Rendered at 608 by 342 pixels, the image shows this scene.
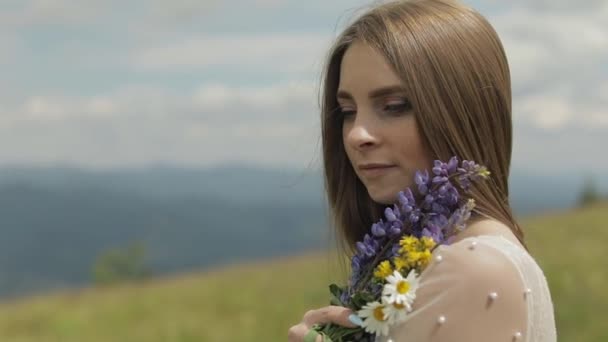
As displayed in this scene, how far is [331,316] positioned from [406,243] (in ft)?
1.17

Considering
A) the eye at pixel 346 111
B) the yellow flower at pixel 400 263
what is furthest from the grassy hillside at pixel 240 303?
the yellow flower at pixel 400 263

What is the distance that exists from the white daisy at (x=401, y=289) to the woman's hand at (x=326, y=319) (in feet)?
0.51

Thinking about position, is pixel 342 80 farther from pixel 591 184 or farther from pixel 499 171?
pixel 591 184

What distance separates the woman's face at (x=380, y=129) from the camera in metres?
2.58

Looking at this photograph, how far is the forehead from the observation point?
258cm

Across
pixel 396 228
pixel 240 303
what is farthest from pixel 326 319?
pixel 240 303

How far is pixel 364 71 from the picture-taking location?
2.64 m

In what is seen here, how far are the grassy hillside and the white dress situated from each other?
9328 mm

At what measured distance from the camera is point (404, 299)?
2338 millimetres

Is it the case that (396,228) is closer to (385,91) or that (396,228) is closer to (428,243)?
(428,243)

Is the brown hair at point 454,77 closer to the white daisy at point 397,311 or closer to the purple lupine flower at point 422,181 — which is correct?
the purple lupine flower at point 422,181

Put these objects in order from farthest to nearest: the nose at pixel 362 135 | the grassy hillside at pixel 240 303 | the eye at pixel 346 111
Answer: the grassy hillside at pixel 240 303 → the eye at pixel 346 111 → the nose at pixel 362 135

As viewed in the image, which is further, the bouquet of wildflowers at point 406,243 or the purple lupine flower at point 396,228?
the purple lupine flower at point 396,228

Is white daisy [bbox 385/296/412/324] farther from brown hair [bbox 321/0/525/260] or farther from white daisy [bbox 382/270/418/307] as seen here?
brown hair [bbox 321/0/525/260]
